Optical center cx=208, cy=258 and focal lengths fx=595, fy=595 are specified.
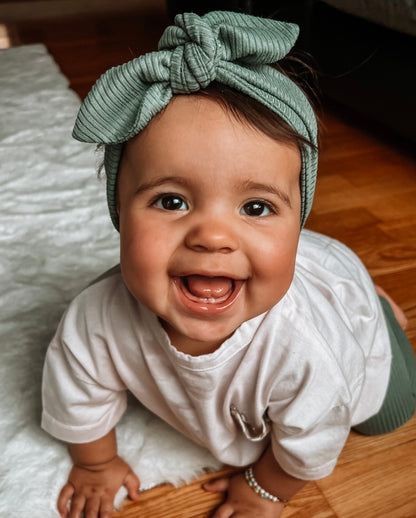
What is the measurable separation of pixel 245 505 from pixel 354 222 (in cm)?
82

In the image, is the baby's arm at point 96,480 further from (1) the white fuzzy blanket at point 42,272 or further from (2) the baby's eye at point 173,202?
(2) the baby's eye at point 173,202

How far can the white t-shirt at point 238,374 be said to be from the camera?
0.68 m

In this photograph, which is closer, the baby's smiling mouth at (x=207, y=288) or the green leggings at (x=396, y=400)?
the baby's smiling mouth at (x=207, y=288)

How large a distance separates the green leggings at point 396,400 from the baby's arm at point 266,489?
0.59ft

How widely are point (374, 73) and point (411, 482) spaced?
1172 millimetres

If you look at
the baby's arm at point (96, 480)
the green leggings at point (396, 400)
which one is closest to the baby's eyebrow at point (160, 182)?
the baby's arm at point (96, 480)

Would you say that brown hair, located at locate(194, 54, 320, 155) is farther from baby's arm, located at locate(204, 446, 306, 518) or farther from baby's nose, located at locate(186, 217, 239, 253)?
baby's arm, located at locate(204, 446, 306, 518)

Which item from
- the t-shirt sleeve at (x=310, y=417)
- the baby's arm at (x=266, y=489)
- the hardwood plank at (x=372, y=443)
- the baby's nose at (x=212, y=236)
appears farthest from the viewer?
the hardwood plank at (x=372, y=443)

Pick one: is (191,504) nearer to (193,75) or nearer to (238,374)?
(238,374)

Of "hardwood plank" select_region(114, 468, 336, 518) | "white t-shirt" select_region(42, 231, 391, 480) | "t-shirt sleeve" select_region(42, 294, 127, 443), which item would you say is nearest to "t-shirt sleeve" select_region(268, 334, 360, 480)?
"white t-shirt" select_region(42, 231, 391, 480)

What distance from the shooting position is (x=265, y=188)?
22.7 inches

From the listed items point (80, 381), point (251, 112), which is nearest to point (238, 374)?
point (80, 381)

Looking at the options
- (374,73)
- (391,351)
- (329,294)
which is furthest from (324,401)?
(374,73)

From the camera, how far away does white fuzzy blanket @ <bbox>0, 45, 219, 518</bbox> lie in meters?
0.84
